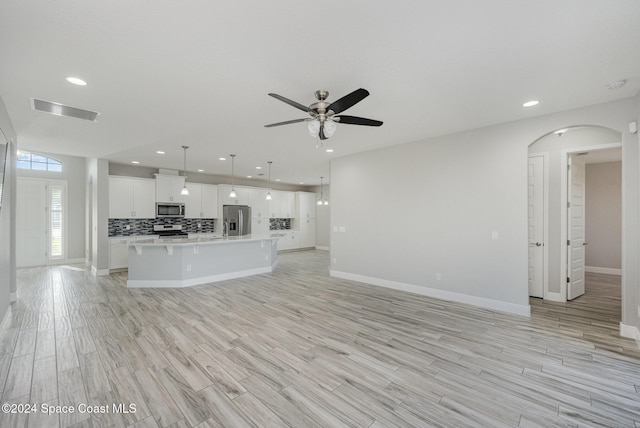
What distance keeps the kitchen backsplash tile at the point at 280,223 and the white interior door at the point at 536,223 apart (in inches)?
323

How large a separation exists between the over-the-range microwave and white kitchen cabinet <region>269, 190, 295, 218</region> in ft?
10.4

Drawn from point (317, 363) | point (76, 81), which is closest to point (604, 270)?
point (317, 363)

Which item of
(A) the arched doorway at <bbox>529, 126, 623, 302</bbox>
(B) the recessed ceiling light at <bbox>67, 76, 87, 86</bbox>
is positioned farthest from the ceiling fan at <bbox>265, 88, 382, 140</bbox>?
(A) the arched doorway at <bbox>529, 126, 623, 302</bbox>

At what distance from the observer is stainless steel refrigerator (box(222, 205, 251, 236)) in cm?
871

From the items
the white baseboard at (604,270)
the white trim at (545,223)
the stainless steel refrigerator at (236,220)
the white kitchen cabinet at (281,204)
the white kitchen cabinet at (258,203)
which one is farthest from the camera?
the white kitchen cabinet at (281,204)

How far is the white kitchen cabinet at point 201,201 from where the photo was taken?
8.02m

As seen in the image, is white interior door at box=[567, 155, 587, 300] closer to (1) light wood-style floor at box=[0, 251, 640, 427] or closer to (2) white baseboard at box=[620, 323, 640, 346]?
(1) light wood-style floor at box=[0, 251, 640, 427]

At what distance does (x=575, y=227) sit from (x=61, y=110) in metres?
7.93

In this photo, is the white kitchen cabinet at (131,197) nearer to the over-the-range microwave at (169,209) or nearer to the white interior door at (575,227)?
the over-the-range microwave at (169,209)

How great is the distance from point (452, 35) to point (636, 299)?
360 centimetres

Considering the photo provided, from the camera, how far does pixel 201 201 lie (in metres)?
8.27

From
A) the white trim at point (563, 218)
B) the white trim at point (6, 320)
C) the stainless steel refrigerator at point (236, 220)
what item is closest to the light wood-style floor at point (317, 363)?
the white trim at point (6, 320)

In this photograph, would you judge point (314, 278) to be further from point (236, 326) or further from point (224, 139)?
point (224, 139)

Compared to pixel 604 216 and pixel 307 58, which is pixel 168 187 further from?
pixel 604 216
